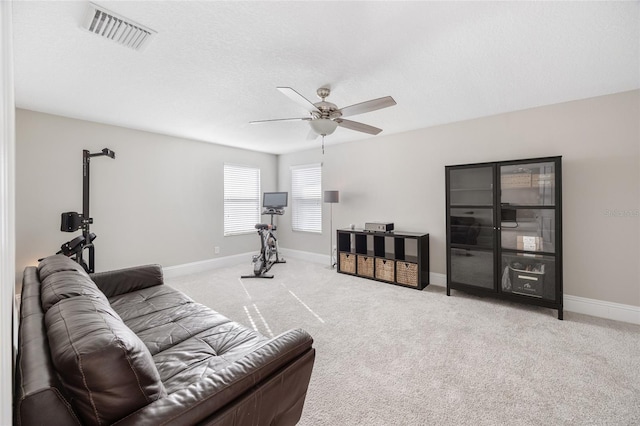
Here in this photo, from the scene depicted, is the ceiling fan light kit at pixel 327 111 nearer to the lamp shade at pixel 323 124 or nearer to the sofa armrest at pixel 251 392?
the lamp shade at pixel 323 124

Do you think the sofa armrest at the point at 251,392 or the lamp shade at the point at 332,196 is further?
the lamp shade at the point at 332,196

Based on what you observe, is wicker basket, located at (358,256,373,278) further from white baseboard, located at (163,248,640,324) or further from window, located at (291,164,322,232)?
window, located at (291,164,322,232)

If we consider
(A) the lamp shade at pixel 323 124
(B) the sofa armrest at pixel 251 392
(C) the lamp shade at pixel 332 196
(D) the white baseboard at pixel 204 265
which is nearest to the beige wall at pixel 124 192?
(D) the white baseboard at pixel 204 265

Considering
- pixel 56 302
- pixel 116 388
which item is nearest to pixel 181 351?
pixel 56 302

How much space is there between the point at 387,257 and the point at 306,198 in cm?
241

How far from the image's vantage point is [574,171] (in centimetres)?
319

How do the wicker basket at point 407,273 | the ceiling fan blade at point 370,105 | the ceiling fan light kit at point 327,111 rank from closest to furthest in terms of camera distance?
1. the ceiling fan blade at point 370,105
2. the ceiling fan light kit at point 327,111
3. the wicker basket at point 407,273

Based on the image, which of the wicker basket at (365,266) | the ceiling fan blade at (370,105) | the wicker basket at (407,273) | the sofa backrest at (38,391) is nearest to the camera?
the sofa backrest at (38,391)

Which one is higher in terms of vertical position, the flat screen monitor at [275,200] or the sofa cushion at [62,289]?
the flat screen monitor at [275,200]

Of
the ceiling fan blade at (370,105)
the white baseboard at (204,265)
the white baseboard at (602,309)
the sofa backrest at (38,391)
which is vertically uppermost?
the ceiling fan blade at (370,105)

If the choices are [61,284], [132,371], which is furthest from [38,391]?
[61,284]

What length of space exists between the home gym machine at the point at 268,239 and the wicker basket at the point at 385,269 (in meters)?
1.82

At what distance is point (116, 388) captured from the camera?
0.88m

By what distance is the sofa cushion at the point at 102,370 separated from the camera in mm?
846
